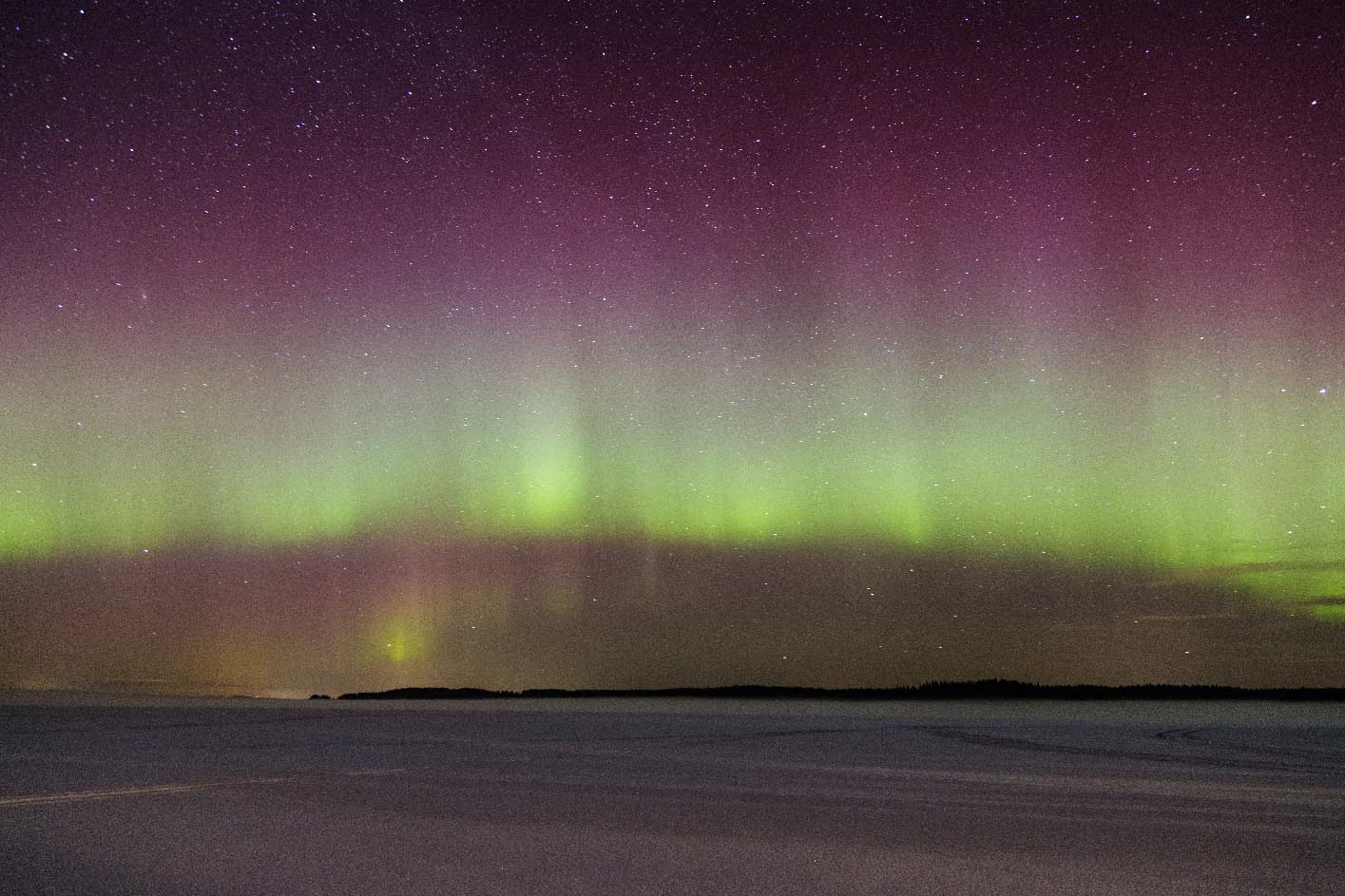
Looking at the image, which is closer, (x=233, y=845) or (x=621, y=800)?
(x=233, y=845)

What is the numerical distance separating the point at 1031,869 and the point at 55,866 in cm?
546

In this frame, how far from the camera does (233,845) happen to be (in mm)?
7086

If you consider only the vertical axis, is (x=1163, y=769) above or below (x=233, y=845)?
below

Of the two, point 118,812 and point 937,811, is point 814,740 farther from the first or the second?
point 118,812

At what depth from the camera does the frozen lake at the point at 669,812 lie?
6.17m

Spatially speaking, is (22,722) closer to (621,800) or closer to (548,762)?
(548,762)

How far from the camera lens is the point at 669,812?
28.1 ft

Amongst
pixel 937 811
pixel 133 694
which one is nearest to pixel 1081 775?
pixel 937 811

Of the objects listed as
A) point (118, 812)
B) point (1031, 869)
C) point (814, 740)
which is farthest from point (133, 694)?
point (1031, 869)

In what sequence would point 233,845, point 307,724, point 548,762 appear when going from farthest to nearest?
point 307,724
point 548,762
point 233,845

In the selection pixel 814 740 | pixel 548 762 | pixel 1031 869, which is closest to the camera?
pixel 1031 869

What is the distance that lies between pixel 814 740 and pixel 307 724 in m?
9.24

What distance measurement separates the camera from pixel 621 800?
9.29 m

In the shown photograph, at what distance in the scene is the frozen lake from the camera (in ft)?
20.2
